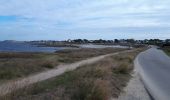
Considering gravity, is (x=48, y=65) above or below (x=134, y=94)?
below

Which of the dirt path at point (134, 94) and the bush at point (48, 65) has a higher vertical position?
the dirt path at point (134, 94)

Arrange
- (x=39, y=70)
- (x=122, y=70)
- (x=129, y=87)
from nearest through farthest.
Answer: (x=129, y=87) → (x=122, y=70) → (x=39, y=70)

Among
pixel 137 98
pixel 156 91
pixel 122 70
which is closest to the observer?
pixel 137 98

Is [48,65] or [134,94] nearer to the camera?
[134,94]

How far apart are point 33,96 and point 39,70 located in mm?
16600

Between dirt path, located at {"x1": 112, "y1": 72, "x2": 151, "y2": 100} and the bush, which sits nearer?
dirt path, located at {"x1": 112, "y1": 72, "x2": 151, "y2": 100}

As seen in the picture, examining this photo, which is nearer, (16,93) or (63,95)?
(16,93)

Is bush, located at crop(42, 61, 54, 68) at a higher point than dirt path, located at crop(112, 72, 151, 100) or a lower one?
lower

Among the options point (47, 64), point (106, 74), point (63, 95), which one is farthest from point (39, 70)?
point (63, 95)

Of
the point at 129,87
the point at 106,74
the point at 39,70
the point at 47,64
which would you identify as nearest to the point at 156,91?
the point at 129,87

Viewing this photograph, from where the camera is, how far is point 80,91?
39.7ft

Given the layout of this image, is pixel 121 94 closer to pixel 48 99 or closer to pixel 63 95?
pixel 63 95

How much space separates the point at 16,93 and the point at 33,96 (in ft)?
2.40

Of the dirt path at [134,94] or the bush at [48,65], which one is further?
the bush at [48,65]
